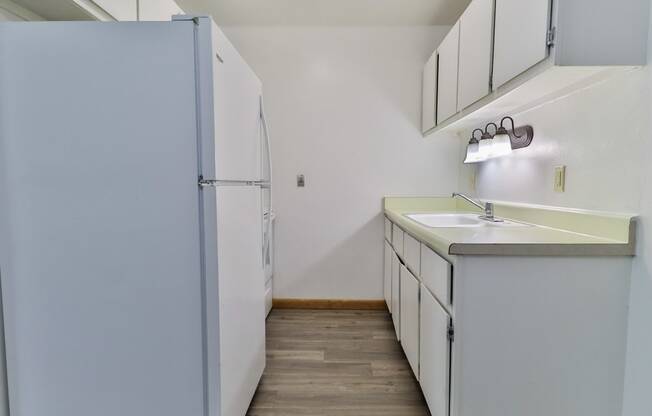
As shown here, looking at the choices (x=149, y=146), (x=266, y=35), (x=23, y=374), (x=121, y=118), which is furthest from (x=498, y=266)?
(x=266, y=35)

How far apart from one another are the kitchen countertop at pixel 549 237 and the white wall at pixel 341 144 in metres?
1.22

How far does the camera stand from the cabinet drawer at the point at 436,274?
1.26 m

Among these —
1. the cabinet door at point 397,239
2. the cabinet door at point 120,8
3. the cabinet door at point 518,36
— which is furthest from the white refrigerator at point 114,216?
the cabinet door at point 397,239

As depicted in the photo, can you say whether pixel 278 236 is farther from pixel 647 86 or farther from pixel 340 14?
pixel 647 86

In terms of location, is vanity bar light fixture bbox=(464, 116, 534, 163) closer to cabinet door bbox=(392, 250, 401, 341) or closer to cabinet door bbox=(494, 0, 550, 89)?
cabinet door bbox=(494, 0, 550, 89)

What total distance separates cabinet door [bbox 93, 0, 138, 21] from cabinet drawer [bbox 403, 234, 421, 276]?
166 cm

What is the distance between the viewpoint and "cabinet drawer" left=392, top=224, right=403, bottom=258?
2141 mm

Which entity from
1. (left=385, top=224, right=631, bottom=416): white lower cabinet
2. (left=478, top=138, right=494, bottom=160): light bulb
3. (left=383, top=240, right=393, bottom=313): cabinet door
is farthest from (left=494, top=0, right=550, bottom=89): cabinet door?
(left=383, top=240, right=393, bottom=313): cabinet door

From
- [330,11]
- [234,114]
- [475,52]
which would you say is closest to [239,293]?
[234,114]

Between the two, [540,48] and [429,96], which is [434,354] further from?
[429,96]

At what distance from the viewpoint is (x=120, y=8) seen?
1403 mm

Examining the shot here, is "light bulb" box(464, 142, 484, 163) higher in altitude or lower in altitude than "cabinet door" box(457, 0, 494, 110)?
lower

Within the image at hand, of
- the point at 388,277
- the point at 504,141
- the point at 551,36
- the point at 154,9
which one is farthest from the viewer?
the point at 388,277

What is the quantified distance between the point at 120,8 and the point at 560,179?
2046mm
